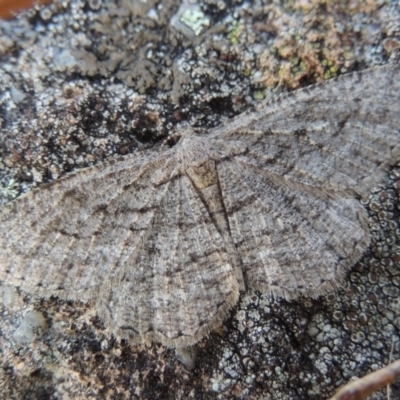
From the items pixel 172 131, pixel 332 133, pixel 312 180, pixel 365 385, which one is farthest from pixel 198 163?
pixel 365 385

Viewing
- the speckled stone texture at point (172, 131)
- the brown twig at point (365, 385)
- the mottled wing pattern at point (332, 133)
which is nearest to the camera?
the brown twig at point (365, 385)

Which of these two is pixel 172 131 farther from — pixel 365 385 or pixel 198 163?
pixel 365 385

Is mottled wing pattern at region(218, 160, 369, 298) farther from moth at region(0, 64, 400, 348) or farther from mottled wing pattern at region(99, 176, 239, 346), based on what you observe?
mottled wing pattern at region(99, 176, 239, 346)

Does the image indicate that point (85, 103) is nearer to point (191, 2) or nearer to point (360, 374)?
point (191, 2)

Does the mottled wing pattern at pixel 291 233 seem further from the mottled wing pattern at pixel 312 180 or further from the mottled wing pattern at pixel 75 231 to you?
the mottled wing pattern at pixel 75 231

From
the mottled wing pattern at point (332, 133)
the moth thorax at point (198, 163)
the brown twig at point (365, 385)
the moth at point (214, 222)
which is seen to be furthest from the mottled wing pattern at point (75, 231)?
the brown twig at point (365, 385)

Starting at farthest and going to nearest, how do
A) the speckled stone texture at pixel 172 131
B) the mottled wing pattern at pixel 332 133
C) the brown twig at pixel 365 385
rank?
the speckled stone texture at pixel 172 131 → the mottled wing pattern at pixel 332 133 → the brown twig at pixel 365 385

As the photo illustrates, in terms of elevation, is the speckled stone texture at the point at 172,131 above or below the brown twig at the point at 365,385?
above
